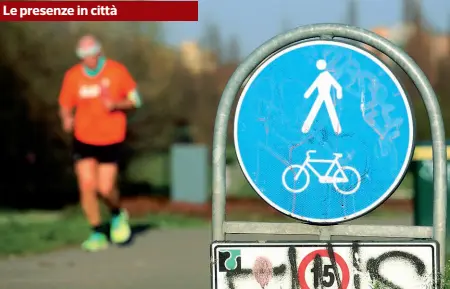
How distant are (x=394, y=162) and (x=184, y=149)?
36.7 feet

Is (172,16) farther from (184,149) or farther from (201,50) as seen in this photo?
(184,149)

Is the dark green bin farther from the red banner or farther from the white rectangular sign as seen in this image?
the white rectangular sign

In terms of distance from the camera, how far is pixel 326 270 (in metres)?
4.12

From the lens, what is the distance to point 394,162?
4.16 m

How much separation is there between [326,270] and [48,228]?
8401mm

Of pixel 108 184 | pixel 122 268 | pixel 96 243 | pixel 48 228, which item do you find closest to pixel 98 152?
pixel 108 184

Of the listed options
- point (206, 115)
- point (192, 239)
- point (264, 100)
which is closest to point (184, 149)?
point (206, 115)

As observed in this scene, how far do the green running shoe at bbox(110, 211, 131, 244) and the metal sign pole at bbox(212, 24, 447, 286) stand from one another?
6051 mm

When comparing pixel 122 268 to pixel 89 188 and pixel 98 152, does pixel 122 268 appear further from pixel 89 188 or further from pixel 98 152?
pixel 98 152

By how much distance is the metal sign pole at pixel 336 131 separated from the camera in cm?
422

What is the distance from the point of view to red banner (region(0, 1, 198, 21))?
26.2ft

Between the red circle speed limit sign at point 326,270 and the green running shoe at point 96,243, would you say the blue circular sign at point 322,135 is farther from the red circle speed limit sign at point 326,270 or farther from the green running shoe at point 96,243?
the green running shoe at point 96,243

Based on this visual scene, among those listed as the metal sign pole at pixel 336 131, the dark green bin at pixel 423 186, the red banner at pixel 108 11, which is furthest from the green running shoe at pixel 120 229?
the metal sign pole at pixel 336 131

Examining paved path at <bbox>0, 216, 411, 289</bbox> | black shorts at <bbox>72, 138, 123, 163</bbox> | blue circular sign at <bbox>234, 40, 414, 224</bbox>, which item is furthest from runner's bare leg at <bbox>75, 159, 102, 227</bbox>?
blue circular sign at <bbox>234, 40, 414, 224</bbox>
